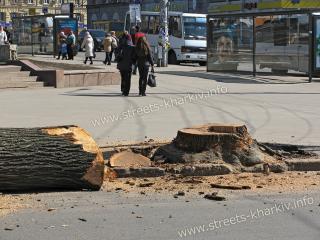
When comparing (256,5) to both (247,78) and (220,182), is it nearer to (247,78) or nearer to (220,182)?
(247,78)

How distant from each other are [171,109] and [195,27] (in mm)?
20352

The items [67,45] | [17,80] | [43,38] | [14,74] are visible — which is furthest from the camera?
[43,38]

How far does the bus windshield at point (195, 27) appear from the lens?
3425cm

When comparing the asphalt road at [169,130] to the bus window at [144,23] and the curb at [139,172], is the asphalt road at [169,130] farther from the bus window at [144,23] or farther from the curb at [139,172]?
the bus window at [144,23]

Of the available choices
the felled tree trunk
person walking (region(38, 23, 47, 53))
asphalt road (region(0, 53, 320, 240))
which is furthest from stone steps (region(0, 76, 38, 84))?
person walking (region(38, 23, 47, 53))

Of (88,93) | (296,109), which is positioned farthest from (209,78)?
(296,109)

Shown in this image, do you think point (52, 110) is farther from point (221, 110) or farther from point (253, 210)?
point (253, 210)

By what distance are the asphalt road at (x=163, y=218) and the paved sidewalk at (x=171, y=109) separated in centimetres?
338

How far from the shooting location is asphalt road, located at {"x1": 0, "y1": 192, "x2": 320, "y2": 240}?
571 centimetres

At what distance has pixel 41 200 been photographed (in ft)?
23.0

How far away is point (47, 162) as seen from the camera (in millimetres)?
7285

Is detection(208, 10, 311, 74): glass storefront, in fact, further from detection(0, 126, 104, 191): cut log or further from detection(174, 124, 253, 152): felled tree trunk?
detection(0, 126, 104, 191): cut log

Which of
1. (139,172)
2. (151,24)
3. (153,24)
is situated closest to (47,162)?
(139,172)

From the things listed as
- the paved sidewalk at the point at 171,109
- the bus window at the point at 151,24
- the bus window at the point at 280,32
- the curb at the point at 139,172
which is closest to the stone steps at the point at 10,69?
the paved sidewalk at the point at 171,109
